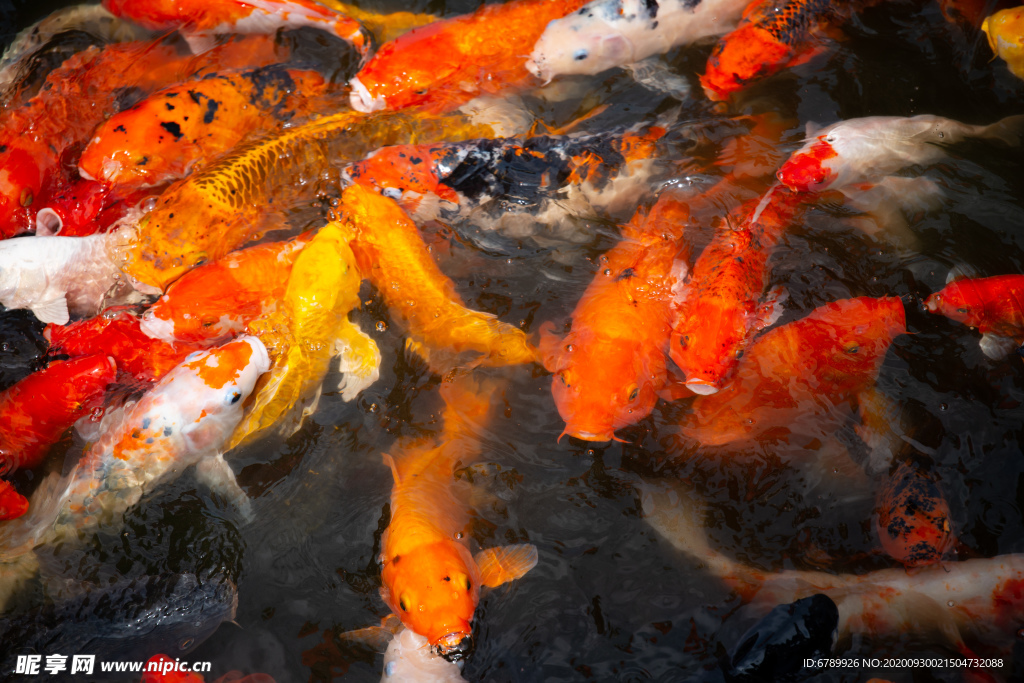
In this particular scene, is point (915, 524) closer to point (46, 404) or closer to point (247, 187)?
point (247, 187)

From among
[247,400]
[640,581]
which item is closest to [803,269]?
[640,581]

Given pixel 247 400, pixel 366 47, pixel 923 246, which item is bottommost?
pixel 247 400

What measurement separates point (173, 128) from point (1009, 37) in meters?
5.53

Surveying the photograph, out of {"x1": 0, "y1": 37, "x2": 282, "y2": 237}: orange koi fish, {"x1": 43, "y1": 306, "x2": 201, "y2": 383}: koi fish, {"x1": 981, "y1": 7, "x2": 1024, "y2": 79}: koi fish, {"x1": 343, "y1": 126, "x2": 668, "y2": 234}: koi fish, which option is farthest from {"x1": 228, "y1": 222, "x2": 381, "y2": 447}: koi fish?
{"x1": 981, "y1": 7, "x2": 1024, "y2": 79}: koi fish

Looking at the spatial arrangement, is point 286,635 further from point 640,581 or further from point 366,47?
point 366,47

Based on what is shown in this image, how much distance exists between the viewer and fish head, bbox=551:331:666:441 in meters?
3.28

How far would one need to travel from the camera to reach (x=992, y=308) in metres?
3.42

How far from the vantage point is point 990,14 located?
177 inches

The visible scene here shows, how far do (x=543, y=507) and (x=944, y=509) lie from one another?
1929 mm

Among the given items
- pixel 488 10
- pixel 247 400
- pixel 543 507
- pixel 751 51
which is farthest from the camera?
pixel 488 10

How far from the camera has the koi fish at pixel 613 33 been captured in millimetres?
4625

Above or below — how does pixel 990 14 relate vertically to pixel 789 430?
above

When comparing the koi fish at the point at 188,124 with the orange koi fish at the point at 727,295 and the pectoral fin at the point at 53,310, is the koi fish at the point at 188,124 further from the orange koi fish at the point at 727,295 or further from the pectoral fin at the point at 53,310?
the orange koi fish at the point at 727,295

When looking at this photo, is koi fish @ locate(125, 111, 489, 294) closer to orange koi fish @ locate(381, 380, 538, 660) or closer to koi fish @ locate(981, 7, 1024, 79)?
orange koi fish @ locate(381, 380, 538, 660)
